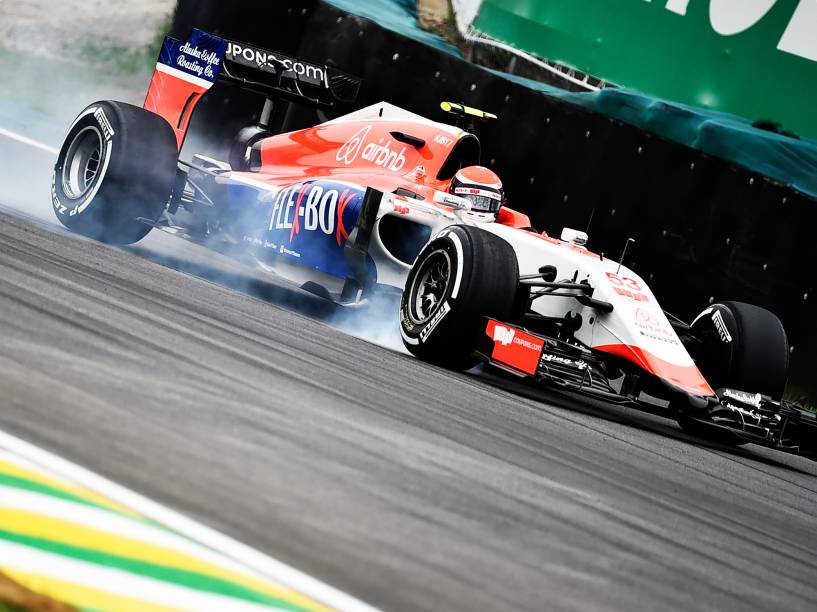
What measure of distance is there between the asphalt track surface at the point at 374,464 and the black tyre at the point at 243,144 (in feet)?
11.2

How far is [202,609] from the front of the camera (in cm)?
250

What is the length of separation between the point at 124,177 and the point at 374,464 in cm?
547

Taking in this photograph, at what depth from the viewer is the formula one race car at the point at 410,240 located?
7895mm

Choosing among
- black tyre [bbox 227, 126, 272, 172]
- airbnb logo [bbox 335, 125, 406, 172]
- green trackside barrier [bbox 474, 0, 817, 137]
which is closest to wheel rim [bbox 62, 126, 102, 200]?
black tyre [bbox 227, 126, 272, 172]

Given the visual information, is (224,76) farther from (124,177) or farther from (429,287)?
(429,287)

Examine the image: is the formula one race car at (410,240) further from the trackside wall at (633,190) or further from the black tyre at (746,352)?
the trackside wall at (633,190)

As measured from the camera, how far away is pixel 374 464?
14.1 ft

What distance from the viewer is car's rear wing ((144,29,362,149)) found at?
10.3m

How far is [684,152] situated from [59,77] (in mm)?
7187

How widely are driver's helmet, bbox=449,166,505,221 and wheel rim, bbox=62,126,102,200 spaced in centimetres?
264

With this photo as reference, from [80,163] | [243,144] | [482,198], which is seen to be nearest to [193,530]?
[482,198]

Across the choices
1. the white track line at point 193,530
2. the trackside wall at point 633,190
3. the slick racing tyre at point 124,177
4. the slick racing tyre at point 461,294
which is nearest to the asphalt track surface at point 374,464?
the white track line at point 193,530

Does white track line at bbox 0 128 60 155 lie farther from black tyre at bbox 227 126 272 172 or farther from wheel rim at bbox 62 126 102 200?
wheel rim at bbox 62 126 102 200

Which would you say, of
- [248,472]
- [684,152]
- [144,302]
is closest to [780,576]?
[248,472]
